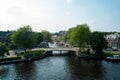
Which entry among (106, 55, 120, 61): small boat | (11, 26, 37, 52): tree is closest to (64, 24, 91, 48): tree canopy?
(106, 55, 120, 61): small boat

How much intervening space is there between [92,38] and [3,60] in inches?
2178

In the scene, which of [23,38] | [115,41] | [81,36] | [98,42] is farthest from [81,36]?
[115,41]

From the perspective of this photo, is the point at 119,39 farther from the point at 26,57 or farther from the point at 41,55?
the point at 26,57

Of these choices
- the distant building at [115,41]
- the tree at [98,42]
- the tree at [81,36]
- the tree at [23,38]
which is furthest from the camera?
the distant building at [115,41]

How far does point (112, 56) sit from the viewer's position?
123625 mm

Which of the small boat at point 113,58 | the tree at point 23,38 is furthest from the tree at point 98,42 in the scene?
the tree at point 23,38

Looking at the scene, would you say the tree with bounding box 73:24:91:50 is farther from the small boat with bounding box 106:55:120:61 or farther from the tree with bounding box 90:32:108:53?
the small boat with bounding box 106:55:120:61

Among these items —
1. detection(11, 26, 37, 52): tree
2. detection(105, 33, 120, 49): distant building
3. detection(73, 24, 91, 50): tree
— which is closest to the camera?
detection(11, 26, 37, 52): tree

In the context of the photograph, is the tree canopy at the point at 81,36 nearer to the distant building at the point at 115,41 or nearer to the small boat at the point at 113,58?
the small boat at the point at 113,58

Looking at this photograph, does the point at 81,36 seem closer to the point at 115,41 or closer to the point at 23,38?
the point at 23,38

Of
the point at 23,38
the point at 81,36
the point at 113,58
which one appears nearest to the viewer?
the point at 113,58

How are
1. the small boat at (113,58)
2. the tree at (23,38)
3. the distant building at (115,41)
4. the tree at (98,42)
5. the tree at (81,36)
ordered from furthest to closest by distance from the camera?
the distant building at (115,41) < the tree at (81,36) < the tree at (23,38) < the tree at (98,42) < the small boat at (113,58)

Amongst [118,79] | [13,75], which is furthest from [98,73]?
[13,75]

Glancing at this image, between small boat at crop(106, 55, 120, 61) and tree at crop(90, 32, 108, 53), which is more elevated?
tree at crop(90, 32, 108, 53)
